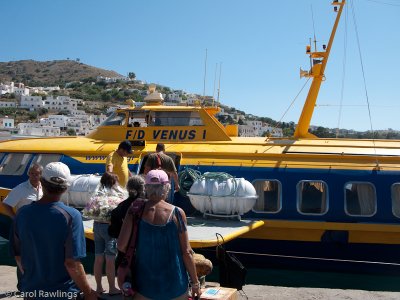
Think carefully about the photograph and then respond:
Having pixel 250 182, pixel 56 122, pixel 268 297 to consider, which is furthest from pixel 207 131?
pixel 56 122

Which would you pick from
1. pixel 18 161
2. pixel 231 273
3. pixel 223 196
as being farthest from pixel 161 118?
pixel 231 273

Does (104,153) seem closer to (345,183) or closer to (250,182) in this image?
(250,182)

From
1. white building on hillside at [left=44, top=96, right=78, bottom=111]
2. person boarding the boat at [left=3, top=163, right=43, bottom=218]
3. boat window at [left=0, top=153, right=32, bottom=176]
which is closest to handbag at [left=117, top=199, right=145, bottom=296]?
person boarding the boat at [left=3, top=163, right=43, bottom=218]

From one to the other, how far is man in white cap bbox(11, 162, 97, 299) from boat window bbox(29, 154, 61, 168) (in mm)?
6617

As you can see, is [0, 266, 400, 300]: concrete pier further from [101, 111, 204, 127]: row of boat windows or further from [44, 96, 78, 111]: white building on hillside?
[44, 96, 78, 111]: white building on hillside

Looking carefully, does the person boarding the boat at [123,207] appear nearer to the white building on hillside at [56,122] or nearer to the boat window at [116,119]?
the boat window at [116,119]

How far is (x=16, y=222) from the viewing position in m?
3.43

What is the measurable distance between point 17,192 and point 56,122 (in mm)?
96610

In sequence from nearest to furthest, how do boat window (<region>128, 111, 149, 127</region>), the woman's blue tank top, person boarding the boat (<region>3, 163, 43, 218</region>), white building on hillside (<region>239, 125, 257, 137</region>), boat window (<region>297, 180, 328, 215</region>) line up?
1. the woman's blue tank top
2. person boarding the boat (<region>3, 163, 43, 218</region>)
3. boat window (<region>297, 180, 328, 215</region>)
4. boat window (<region>128, 111, 149, 127</region>)
5. white building on hillside (<region>239, 125, 257, 137</region>)

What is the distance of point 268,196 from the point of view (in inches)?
340

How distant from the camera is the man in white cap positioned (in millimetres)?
3285

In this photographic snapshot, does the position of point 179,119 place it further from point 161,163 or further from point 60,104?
point 60,104

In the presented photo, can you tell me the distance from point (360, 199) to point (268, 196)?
1570 millimetres

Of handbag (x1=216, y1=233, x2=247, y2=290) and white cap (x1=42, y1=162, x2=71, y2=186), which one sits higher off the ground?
white cap (x1=42, y1=162, x2=71, y2=186)
